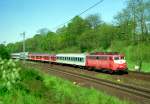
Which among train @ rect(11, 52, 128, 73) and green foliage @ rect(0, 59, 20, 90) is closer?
green foliage @ rect(0, 59, 20, 90)

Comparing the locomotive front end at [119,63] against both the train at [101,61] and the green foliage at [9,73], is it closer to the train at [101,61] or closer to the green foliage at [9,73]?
the train at [101,61]

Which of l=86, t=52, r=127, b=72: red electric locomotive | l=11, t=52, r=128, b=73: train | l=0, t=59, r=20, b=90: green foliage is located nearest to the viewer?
l=0, t=59, r=20, b=90: green foliage

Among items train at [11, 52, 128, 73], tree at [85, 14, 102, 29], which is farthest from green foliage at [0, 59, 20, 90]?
tree at [85, 14, 102, 29]

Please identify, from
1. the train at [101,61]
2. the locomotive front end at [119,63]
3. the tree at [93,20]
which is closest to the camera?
the locomotive front end at [119,63]

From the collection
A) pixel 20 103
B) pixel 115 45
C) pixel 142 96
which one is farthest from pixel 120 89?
pixel 115 45

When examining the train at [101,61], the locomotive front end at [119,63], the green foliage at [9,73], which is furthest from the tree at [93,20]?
the green foliage at [9,73]

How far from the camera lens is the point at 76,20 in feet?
368

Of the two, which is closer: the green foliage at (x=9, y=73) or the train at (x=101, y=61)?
the green foliage at (x=9, y=73)

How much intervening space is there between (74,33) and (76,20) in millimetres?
4640

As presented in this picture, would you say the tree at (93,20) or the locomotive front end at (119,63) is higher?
the tree at (93,20)

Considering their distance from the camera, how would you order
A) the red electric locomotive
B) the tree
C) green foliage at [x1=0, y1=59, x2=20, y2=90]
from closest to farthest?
1. green foliage at [x1=0, y1=59, x2=20, y2=90]
2. the red electric locomotive
3. the tree

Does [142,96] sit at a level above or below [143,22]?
below

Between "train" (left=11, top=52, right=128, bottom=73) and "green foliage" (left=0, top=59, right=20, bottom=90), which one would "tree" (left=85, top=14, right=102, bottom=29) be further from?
"green foliage" (left=0, top=59, right=20, bottom=90)

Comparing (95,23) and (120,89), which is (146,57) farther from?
(95,23)
